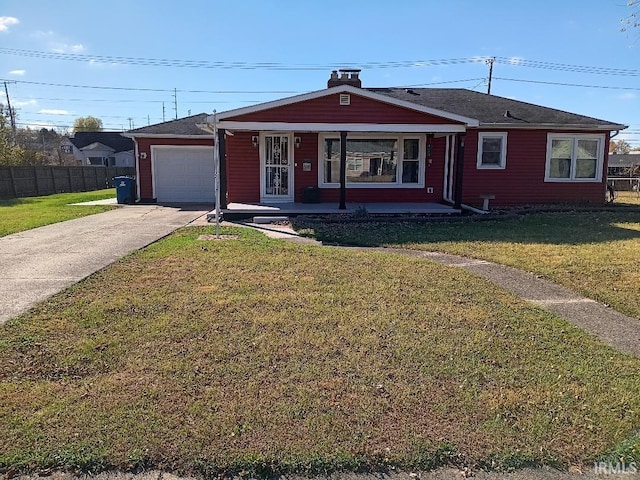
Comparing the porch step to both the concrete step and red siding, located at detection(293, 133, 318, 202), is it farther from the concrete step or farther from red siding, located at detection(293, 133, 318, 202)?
red siding, located at detection(293, 133, 318, 202)

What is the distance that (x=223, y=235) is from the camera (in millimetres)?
10102

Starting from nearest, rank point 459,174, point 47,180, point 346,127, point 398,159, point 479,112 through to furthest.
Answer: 1. point 346,127
2. point 459,174
3. point 398,159
4. point 479,112
5. point 47,180

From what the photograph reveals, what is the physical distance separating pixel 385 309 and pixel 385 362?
1.33 meters

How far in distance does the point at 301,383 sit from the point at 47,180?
2501cm

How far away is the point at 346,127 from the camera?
41.4 feet

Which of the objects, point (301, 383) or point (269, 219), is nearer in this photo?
point (301, 383)

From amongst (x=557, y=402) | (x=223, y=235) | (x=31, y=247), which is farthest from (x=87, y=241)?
(x=557, y=402)

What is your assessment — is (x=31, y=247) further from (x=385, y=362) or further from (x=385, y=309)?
(x=385, y=362)

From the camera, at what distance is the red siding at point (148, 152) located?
1792 centimetres

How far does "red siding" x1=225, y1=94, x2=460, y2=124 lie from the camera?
12672 mm

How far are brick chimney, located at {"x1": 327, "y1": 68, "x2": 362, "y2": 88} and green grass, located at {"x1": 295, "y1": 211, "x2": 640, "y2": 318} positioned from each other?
5776 millimetres

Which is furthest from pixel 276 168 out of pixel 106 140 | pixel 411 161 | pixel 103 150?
pixel 106 140

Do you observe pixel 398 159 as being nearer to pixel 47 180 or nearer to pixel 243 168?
pixel 243 168

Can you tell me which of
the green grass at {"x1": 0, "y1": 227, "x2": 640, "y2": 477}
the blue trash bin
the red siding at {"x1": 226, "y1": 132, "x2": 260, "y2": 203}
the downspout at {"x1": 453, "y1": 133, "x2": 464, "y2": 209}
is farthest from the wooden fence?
the downspout at {"x1": 453, "y1": 133, "x2": 464, "y2": 209}
